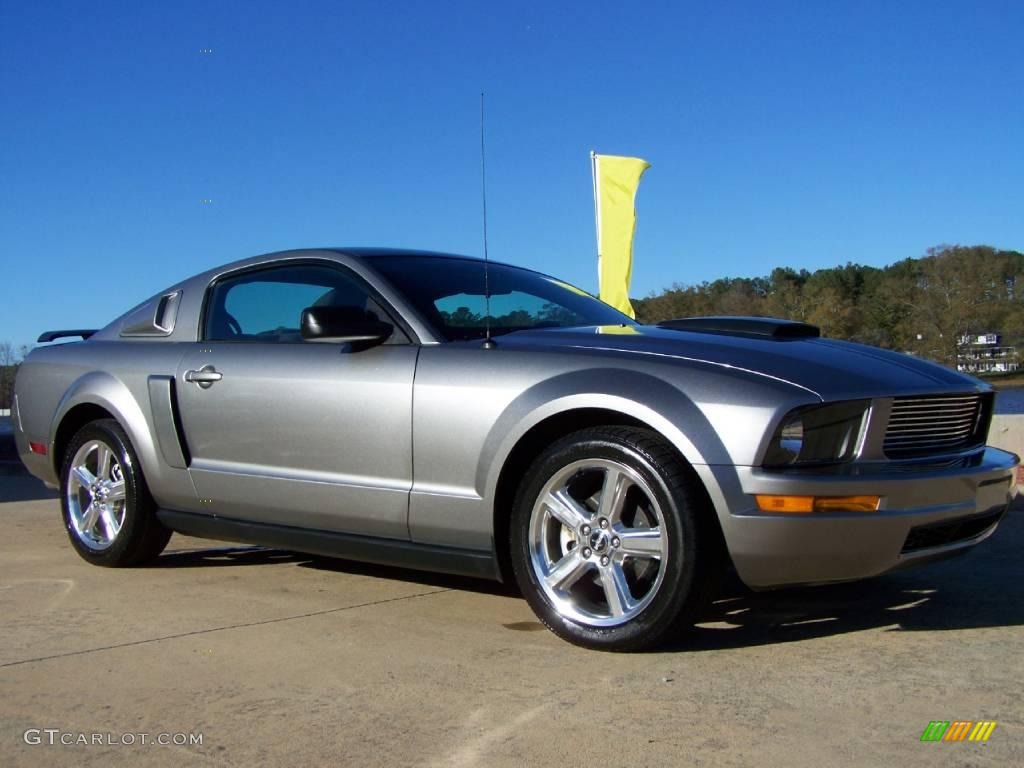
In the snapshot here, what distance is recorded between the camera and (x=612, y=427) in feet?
11.5

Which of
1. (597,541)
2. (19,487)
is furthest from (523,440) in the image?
(19,487)

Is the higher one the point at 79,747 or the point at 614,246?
the point at 614,246

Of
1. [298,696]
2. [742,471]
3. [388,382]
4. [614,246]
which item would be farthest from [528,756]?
[614,246]

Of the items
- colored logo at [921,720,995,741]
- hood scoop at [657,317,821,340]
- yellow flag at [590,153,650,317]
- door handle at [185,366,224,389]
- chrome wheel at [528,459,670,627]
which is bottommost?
colored logo at [921,720,995,741]

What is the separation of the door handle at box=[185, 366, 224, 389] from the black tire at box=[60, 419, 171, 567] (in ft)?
1.90

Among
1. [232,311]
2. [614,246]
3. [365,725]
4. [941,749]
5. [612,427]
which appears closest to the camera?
[941,749]

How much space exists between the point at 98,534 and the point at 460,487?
2.39 m

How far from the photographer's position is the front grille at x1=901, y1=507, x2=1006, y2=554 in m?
3.30

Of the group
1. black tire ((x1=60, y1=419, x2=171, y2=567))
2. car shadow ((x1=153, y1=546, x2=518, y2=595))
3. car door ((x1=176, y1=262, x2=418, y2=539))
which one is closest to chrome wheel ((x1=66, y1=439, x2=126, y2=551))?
black tire ((x1=60, y1=419, x2=171, y2=567))

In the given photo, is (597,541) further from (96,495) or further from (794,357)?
(96,495)

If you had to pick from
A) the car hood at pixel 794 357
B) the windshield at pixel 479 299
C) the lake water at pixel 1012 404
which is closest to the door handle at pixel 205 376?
the windshield at pixel 479 299

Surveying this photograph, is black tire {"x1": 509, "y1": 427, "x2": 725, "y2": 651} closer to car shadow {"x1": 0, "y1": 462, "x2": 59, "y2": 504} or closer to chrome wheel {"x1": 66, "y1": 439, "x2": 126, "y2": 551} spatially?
chrome wheel {"x1": 66, "y1": 439, "x2": 126, "y2": 551}

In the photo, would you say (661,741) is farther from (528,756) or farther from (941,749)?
(941,749)

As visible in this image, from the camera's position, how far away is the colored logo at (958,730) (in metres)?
2.59
